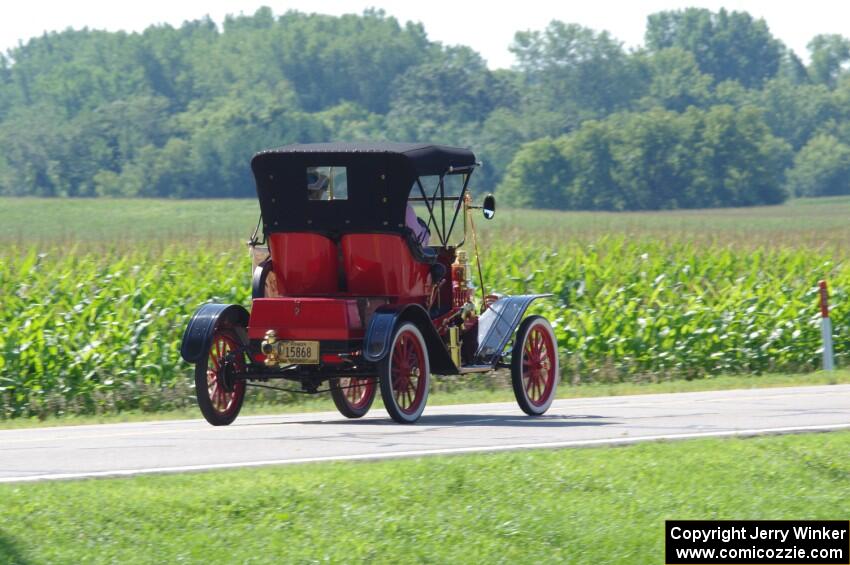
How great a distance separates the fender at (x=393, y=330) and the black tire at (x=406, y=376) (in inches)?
4.8

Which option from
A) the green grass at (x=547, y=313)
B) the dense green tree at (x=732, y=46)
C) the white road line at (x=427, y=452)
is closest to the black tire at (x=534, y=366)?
the white road line at (x=427, y=452)

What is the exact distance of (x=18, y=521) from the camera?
801 centimetres

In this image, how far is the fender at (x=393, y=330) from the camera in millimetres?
12477

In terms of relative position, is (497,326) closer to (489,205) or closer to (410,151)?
(489,205)

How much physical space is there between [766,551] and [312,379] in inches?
237

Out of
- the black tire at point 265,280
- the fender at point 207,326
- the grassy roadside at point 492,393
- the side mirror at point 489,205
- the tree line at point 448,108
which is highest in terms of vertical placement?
the tree line at point 448,108

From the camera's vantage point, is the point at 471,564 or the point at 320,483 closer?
the point at 471,564

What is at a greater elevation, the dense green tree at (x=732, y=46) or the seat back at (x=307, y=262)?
the dense green tree at (x=732, y=46)

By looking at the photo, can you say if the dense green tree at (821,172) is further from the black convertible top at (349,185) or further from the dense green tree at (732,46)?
the black convertible top at (349,185)

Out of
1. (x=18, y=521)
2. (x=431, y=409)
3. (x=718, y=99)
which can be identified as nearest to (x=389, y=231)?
(x=431, y=409)

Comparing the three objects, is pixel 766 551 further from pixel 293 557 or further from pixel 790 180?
pixel 790 180

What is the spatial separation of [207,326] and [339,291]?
1.24 metres

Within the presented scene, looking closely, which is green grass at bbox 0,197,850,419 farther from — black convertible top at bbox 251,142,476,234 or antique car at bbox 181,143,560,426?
black convertible top at bbox 251,142,476,234

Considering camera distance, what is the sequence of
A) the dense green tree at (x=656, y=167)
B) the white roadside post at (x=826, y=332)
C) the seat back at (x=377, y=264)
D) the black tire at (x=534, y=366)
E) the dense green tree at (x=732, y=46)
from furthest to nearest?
1. the dense green tree at (x=732, y=46)
2. the dense green tree at (x=656, y=167)
3. the white roadside post at (x=826, y=332)
4. the black tire at (x=534, y=366)
5. the seat back at (x=377, y=264)
